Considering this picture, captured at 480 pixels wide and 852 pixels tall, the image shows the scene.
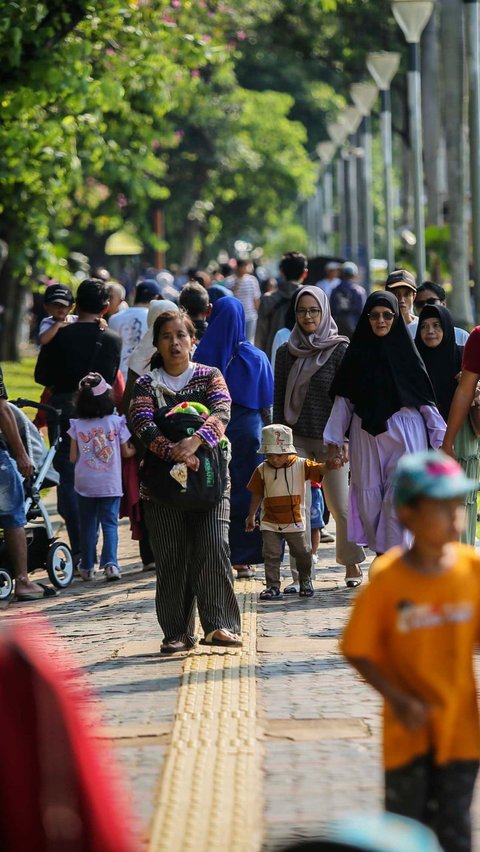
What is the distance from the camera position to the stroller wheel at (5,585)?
11297 millimetres

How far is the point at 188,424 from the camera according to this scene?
8.66m

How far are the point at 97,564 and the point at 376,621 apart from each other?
28.0ft

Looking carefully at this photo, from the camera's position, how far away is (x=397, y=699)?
14.9 ft

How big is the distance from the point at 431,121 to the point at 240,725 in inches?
1294

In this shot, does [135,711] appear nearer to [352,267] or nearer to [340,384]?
[340,384]

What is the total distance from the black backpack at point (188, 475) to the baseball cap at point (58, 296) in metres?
4.17

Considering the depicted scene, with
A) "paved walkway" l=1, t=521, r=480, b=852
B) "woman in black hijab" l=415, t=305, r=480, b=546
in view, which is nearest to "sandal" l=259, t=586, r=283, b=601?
"paved walkway" l=1, t=521, r=480, b=852

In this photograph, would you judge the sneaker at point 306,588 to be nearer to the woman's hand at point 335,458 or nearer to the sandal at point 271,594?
the sandal at point 271,594

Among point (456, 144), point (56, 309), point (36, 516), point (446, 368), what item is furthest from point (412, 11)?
point (446, 368)

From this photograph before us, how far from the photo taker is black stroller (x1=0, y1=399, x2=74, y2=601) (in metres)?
11.5

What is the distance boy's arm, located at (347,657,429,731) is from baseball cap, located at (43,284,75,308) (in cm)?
844

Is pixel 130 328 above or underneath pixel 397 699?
above

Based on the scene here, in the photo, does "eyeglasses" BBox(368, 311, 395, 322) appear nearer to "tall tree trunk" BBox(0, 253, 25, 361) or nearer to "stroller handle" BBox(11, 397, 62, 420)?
"stroller handle" BBox(11, 397, 62, 420)

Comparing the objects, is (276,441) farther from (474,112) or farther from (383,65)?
(383,65)
